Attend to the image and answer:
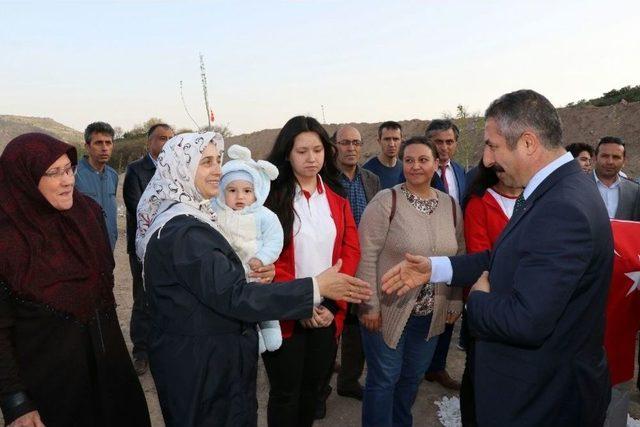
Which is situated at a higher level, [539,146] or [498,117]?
[498,117]

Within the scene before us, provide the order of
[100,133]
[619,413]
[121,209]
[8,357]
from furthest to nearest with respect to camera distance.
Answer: [121,209]
[100,133]
[619,413]
[8,357]

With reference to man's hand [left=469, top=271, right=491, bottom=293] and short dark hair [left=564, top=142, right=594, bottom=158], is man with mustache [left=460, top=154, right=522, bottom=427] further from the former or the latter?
short dark hair [left=564, top=142, right=594, bottom=158]

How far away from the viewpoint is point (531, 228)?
178 centimetres

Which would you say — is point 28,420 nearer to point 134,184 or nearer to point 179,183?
point 179,183

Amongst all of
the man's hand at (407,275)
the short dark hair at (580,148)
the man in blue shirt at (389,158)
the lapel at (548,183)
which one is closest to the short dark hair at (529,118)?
the lapel at (548,183)

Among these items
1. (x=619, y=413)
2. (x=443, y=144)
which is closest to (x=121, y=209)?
(x=443, y=144)

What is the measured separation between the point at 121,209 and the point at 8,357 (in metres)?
14.4

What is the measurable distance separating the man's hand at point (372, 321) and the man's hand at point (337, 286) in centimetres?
89

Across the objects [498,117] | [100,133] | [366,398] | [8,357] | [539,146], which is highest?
[100,133]

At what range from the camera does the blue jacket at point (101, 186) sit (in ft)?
16.6

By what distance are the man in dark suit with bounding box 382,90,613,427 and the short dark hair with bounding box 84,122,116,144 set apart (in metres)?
4.69

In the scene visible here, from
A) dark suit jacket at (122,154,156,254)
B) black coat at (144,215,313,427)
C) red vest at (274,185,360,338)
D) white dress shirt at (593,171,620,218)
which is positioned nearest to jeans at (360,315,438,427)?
red vest at (274,185,360,338)

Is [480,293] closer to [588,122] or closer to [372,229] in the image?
[372,229]

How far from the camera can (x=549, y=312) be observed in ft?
5.59
